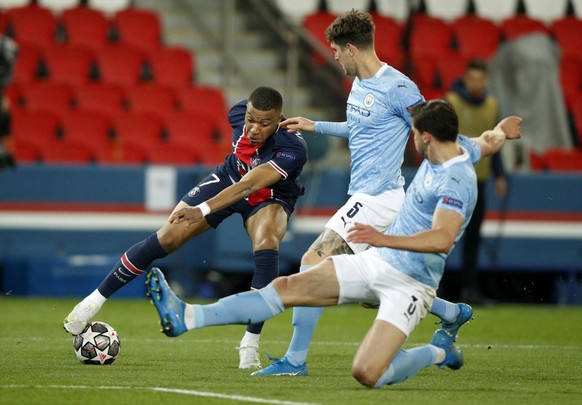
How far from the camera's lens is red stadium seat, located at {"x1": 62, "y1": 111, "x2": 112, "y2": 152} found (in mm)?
14766

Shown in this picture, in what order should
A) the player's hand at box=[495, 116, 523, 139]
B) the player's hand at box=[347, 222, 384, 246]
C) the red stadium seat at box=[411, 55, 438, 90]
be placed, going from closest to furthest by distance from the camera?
the player's hand at box=[347, 222, 384, 246] → the player's hand at box=[495, 116, 523, 139] → the red stadium seat at box=[411, 55, 438, 90]

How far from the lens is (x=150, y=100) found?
50.6ft

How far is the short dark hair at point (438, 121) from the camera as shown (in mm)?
6516

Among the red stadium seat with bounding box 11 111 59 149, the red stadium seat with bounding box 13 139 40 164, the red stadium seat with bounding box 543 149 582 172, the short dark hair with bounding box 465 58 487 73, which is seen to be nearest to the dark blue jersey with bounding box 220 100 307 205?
the short dark hair with bounding box 465 58 487 73

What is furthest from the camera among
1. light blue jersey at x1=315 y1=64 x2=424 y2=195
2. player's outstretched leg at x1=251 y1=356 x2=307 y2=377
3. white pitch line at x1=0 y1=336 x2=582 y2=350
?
white pitch line at x1=0 y1=336 x2=582 y2=350

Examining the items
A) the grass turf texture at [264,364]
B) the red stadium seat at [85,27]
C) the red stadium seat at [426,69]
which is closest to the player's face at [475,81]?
the grass turf texture at [264,364]

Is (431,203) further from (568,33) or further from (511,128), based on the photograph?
(568,33)

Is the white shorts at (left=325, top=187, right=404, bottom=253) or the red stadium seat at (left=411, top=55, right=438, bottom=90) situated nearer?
the white shorts at (left=325, top=187, right=404, bottom=253)

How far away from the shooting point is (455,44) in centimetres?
1791

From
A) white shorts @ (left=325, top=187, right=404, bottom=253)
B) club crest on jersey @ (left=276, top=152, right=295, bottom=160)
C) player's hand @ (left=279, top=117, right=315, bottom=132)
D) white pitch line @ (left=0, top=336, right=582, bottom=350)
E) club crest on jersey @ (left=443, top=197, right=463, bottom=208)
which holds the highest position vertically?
player's hand @ (left=279, top=117, right=315, bottom=132)

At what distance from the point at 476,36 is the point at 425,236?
39.4ft

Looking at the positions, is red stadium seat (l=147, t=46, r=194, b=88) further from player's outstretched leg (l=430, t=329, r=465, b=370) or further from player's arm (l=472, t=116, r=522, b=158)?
player's outstretched leg (l=430, t=329, r=465, b=370)

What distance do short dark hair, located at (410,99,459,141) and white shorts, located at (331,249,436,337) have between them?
760mm

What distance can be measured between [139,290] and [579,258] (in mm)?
5122
